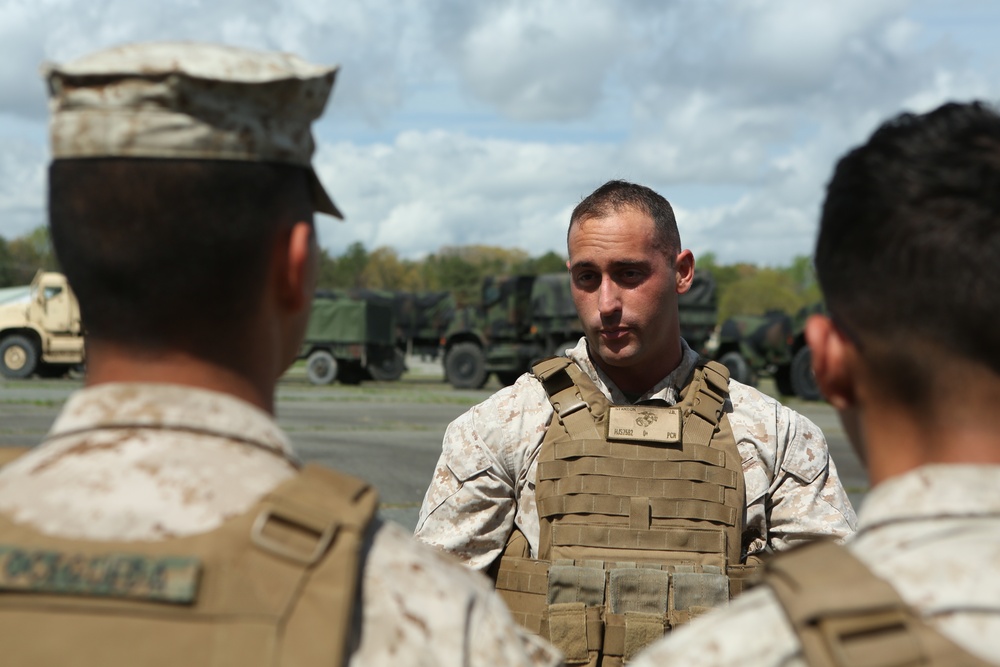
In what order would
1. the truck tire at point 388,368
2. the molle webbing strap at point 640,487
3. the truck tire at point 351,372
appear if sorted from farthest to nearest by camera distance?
the truck tire at point 388,368 → the truck tire at point 351,372 → the molle webbing strap at point 640,487

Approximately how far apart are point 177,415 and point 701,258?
492 ft

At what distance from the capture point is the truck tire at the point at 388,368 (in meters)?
28.9

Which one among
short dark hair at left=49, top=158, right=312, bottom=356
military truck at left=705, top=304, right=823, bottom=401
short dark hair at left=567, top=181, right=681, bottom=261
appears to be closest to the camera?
short dark hair at left=49, top=158, right=312, bottom=356

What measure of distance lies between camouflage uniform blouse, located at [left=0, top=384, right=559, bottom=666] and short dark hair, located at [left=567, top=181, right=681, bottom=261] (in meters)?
2.22

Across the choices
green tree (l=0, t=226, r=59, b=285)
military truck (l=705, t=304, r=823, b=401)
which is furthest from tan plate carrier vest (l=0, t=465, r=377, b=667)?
green tree (l=0, t=226, r=59, b=285)

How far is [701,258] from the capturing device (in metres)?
149

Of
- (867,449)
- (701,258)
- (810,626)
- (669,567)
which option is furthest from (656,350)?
(701,258)

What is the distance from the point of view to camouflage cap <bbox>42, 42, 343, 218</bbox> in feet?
5.01

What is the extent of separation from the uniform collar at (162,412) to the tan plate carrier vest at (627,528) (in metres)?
1.71

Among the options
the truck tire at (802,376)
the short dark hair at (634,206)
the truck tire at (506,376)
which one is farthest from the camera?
the truck tire at (506,376)

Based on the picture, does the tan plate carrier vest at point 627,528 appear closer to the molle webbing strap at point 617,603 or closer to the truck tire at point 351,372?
the molle webbing strap at point 617,603

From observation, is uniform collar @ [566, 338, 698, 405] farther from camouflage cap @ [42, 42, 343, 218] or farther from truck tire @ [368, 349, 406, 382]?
truck tire @ [368, 349, 406, 382]

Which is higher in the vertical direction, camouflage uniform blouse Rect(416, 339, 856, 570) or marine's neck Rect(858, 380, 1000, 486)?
marine's neck Rect(858, 380, 1000, 486)

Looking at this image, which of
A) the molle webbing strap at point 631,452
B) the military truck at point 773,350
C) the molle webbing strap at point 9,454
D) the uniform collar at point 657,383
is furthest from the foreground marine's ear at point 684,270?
the military truck at point 773,350
